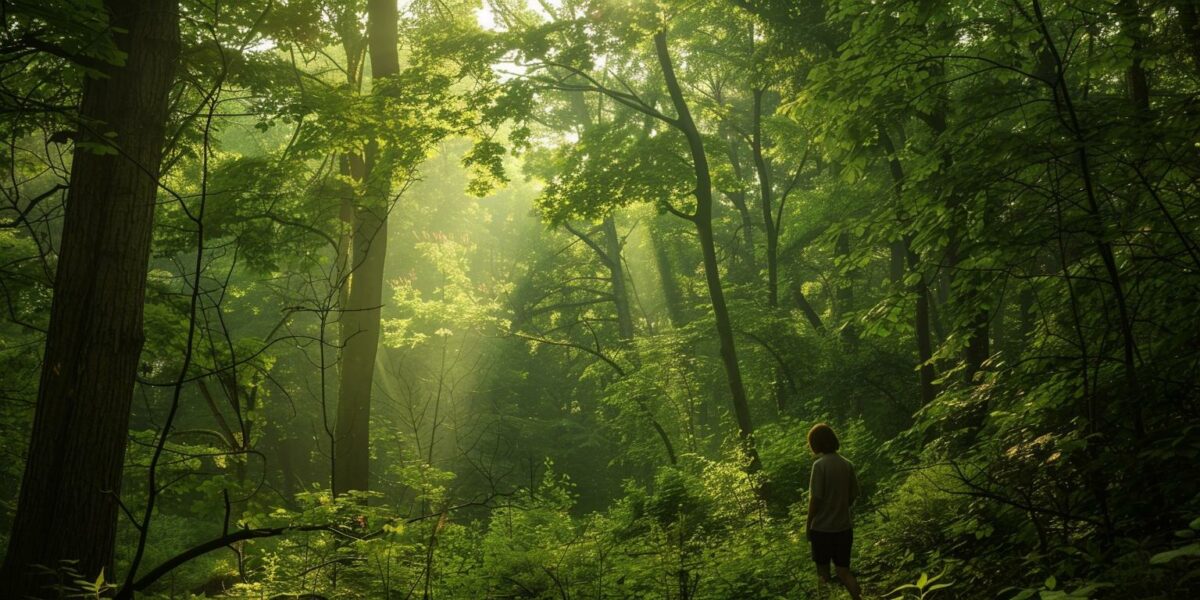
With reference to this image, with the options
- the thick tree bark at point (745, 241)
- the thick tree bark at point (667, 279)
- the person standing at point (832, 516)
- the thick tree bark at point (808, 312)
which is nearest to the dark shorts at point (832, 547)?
the person standing at point (832, 516)

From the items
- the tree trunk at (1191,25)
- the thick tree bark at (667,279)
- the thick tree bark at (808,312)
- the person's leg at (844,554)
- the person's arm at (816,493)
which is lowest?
the person's leg at (844,554)

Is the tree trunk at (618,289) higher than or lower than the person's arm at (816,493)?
higher

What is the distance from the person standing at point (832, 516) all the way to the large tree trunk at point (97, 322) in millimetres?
5464

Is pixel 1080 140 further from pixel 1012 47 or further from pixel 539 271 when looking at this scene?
pixel 539 271

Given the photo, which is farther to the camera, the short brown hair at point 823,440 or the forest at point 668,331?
the short brown hair at point 823,440

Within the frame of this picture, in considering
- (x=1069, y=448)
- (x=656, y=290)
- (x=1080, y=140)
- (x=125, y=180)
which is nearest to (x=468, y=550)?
(x=125, y=180)

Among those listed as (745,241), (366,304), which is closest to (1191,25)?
(366,304)

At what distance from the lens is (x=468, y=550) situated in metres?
8.66

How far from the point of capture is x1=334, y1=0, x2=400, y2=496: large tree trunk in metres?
11.0

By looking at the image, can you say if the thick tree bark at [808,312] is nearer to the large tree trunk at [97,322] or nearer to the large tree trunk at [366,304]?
the large tree trunk at [366,304]

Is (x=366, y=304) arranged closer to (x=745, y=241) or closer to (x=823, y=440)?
A: (x=823, y=440)

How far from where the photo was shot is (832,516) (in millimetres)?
6648

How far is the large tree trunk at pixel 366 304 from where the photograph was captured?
11.0m

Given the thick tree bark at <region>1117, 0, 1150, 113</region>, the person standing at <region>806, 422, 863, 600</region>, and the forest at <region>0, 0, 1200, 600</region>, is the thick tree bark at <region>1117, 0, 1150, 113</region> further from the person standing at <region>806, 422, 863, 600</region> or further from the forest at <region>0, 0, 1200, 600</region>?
the person standing at <region>806, 422, 863, 600</region>
